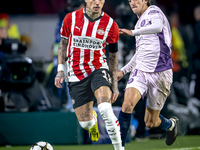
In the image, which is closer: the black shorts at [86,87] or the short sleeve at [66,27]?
the black shorts at [86,87]

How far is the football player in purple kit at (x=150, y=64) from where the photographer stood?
11.9 ft

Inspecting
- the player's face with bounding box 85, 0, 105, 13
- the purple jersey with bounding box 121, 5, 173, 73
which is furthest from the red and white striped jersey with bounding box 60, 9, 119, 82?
the purple jersey with bounding box 121, 5, 173, 73

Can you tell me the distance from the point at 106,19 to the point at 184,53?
310 cm

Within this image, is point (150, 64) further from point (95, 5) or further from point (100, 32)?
point (95, 5)

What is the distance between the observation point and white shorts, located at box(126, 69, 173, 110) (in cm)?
377

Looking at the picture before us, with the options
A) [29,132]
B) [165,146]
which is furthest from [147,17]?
[29,132]

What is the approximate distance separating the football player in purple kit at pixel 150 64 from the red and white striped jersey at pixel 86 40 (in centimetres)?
25

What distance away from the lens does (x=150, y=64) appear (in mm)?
3838

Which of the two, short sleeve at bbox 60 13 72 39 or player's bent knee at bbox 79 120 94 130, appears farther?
player's bent knee at bbox 79 120 94 130

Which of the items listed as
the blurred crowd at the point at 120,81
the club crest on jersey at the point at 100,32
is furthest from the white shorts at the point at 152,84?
the blurred crowd at the point at 120,81

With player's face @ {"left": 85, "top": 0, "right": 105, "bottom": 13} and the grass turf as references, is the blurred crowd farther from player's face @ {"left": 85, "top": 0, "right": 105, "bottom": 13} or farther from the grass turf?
player's face @ {"left": 85, "top": 0, "right": 105, "bottom": 13}

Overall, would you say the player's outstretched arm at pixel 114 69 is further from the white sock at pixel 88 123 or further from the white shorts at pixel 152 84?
the white sock at pixel 88 123

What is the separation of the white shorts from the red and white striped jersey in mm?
404

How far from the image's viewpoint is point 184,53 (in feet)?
21.1
